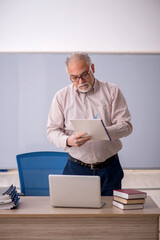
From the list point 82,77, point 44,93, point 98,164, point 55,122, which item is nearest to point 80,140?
point 98,164

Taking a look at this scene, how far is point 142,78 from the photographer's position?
4539 millimetres

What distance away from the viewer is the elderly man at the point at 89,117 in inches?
89.7

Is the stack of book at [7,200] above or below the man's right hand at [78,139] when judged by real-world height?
below

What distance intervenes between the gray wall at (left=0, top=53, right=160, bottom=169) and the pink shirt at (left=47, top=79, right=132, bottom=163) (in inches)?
81.9

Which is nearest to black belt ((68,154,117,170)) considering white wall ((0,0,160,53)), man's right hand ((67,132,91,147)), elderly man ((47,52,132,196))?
elderly man ((47,52,132,196))

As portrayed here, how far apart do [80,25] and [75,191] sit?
3348 mm

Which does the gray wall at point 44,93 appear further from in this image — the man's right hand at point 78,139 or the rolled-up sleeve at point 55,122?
the man's right hand at point 78,139

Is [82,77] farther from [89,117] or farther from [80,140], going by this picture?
[80,140]

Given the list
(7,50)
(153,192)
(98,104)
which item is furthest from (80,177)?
(7,50)

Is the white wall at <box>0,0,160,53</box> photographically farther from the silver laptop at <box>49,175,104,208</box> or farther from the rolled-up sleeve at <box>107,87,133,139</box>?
the silver laptop at <box>49,175,104,208</box>

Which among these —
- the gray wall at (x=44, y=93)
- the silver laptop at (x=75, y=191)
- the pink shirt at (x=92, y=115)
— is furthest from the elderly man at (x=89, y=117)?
the gray wall at (x=44, y=93)

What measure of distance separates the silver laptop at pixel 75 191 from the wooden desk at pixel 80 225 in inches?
2.8

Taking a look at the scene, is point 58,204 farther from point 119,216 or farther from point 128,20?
point 128,20

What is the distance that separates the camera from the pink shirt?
2299 millimetres
